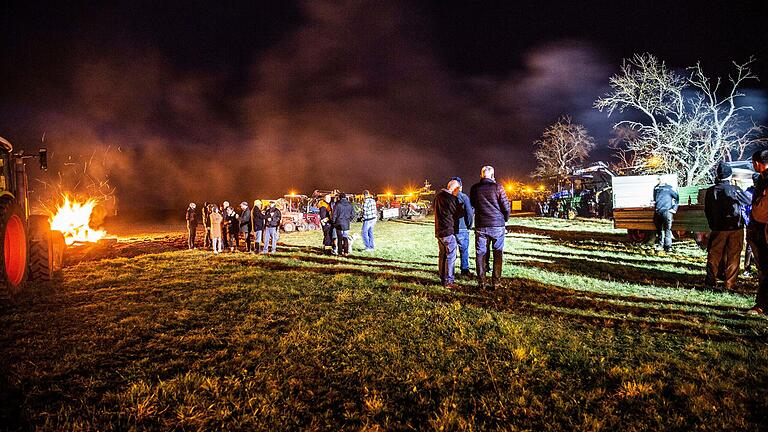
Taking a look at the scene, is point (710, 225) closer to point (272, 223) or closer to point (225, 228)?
point (272, 223)

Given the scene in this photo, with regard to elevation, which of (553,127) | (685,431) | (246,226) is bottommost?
(685,431)

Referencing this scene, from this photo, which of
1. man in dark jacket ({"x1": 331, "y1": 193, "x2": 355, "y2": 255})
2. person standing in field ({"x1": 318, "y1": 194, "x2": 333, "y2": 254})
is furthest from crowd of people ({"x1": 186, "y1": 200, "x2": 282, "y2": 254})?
man in dark jacket ({"x1": 331, "y1": 193, "x2": 355, "y2": 255})

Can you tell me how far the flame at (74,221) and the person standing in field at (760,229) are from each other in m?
15.7

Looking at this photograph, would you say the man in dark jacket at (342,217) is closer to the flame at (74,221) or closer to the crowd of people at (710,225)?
the crowd of people at (710,225)

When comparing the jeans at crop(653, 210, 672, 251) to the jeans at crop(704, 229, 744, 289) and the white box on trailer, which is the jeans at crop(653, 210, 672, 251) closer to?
the jeans at crop(704, 229, 744, 289)

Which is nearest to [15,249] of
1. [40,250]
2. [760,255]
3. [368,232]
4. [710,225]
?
[40,250]

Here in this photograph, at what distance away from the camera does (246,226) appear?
41.7ft

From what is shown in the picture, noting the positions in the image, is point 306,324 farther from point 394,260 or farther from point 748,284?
point 748,284

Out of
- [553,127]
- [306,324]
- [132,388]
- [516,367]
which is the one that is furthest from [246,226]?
[553,127]

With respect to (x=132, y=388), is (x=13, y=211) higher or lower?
higher

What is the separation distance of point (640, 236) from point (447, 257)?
10369 mm

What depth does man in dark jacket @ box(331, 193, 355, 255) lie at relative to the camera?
10.9 meters

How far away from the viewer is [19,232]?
21.6 ft

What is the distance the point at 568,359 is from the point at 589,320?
4.78ft
